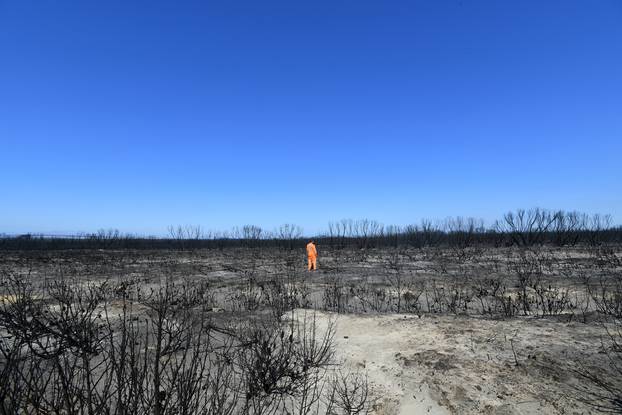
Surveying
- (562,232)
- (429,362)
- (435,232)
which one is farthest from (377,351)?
(435,232)

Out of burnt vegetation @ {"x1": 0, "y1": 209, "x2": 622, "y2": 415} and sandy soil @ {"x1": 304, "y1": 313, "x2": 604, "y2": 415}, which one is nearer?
burnt vegetation @ {"x1": 0, "y1": 209, "x2": 622, "y2": 415}

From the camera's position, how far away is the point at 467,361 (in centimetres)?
592

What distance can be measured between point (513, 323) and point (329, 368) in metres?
4.10

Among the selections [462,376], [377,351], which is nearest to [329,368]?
[377,351]

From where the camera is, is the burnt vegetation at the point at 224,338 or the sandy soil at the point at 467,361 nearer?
the burnt vegetation at the point at 224,338

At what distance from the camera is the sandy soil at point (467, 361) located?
479 centimetres

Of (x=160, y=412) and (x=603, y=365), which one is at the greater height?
(x=160, y=412)

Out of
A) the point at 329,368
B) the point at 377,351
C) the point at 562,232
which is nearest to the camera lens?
the point at 329,368

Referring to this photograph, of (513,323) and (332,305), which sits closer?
(513,323)

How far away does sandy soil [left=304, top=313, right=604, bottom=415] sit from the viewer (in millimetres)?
4789

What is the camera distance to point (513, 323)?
791 cm

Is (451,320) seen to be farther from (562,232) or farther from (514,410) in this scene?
(562,232)

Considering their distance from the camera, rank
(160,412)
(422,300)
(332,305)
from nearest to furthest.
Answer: (160,412) < (332,305) < (422,300)

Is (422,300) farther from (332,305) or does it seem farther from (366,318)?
(366,318)
